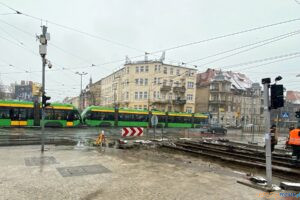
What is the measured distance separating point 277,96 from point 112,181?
6.21m

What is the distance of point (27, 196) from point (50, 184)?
3.23ft

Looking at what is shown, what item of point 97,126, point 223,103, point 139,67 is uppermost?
point 139,67

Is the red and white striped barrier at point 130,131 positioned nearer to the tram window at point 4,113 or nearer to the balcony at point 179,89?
the tram window at point 4,113

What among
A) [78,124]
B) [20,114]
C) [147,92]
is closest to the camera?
[20,114]

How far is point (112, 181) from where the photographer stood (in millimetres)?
7047

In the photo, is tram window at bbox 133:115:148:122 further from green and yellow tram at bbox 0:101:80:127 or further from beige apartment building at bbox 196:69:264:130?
beige apartment building at bbox 196:69:264:130

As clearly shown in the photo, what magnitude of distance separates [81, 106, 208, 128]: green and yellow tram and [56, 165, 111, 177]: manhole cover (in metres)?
21.3

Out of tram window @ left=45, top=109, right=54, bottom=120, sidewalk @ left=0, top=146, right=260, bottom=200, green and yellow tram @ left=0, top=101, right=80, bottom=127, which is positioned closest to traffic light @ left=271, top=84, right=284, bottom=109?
sidewalk @ left=0, top=146, right=260, bottom=200

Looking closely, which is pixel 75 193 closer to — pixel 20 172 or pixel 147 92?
pixel 20 172

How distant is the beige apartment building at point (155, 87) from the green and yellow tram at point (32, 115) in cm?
2172

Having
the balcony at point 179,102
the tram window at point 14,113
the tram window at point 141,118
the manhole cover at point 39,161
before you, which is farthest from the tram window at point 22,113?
the balcony at point 179,102

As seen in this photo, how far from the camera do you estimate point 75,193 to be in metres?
5.96

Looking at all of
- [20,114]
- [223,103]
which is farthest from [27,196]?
[223,103]

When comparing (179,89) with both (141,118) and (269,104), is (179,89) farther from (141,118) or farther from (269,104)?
(269,104)
